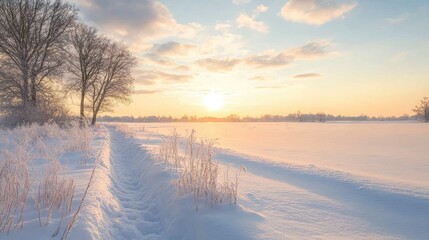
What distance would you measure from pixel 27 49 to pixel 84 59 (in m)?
11.3

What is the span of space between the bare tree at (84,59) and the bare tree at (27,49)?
966 cm

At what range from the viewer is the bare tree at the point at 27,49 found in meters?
18.8

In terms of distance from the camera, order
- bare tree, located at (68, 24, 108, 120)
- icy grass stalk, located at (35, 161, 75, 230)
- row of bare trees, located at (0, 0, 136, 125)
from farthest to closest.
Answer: bare tree, located at (68, 24, 108, 120) → row of bare trees, located at (0, 0, 136, 125) → icy grass stalk, located at (35, 161, 75, 230)

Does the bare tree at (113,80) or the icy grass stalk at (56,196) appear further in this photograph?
the bare tree at (113,80)

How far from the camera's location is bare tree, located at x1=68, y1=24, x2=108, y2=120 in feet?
99.3

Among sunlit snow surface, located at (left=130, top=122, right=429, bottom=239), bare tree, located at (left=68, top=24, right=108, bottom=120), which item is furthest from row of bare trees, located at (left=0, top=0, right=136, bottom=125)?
sunlit snow surface, located at (left=130, top=122, right=429, bottom=239)

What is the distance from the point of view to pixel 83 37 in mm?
30328

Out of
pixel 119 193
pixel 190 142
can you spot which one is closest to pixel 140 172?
pixel 119 193

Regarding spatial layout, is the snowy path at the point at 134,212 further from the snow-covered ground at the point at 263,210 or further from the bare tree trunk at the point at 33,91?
the bare tree trunk at the point at 33,91

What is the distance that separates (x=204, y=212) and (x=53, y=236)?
6.27ft

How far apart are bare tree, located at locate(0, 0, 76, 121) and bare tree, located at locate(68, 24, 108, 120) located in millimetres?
9664

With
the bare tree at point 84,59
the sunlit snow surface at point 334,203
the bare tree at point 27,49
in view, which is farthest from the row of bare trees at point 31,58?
the sunlit snow surface at point 334,203

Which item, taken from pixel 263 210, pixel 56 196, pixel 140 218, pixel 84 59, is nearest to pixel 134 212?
pixel 140 218

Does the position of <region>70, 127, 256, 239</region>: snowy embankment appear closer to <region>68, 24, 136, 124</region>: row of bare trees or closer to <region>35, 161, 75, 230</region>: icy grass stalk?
<region>35, 161, 75, 230</region>: icy grass stalk
